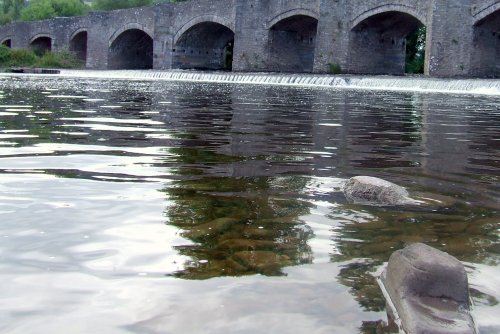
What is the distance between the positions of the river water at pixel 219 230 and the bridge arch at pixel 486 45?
59.5 ft

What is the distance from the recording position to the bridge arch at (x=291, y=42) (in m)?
29.5

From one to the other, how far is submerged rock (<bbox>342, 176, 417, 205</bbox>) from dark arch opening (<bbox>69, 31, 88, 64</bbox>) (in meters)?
40.3

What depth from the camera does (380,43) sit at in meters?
27.8

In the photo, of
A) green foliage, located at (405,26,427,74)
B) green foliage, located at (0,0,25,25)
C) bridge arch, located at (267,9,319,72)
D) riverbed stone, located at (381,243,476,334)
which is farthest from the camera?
green foliage, located at (0,0,25,25)

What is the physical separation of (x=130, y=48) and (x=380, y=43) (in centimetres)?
1753

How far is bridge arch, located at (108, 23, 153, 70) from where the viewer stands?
37.2 m

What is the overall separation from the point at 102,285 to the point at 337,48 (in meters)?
25.3

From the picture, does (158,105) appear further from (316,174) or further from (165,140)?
(316,174)

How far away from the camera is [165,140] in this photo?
17.5 feet

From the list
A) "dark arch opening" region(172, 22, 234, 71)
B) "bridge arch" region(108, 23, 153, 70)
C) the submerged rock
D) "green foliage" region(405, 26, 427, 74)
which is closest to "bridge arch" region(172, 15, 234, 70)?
"dark arch opening" region(172, 22, 234, 71)

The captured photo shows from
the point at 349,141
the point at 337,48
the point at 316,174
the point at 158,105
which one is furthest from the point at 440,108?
the point at 337,48

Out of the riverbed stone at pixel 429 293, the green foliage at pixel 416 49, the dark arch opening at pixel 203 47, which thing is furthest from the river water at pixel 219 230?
the green foliage at pixel 416 49

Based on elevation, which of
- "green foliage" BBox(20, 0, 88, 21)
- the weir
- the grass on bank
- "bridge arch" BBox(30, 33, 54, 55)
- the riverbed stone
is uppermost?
"green foliage" BBox(20, 0, 88, 21)

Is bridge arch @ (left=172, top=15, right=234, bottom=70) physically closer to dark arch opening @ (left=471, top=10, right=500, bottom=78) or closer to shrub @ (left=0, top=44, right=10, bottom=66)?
shrub @ (left=0, top=44, right=10, bottom=66)
